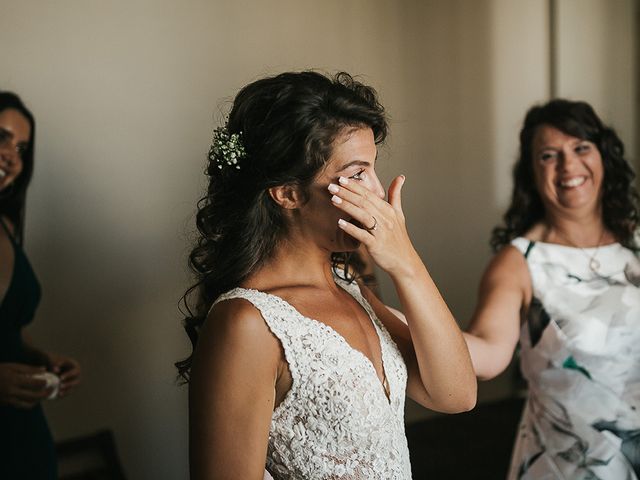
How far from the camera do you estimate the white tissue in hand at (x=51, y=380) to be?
220cm

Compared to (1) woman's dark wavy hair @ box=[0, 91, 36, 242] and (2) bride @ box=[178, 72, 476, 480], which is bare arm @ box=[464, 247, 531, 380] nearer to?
(2) bride @ box=[178, 72, 476, 480]

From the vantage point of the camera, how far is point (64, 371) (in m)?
2.40

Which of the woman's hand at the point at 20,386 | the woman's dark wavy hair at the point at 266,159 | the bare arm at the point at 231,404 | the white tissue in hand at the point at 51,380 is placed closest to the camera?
the bare arm at the point at 231,404

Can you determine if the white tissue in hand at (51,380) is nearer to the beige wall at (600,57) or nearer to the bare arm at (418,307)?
the bare arm at (418,307)

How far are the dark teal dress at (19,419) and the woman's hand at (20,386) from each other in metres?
0.08

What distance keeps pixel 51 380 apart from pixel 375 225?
1.43 meters

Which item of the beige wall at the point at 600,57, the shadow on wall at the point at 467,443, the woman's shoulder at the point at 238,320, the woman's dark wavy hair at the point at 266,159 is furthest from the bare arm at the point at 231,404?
the beige wall at the point at 600,57

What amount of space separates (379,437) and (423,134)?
2933 mm

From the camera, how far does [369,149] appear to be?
1.33 m

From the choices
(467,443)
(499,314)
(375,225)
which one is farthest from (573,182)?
(467,443)

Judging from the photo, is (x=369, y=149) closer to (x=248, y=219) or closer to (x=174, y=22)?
(x=248, y=219)

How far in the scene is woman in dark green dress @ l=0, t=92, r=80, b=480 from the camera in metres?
2.16

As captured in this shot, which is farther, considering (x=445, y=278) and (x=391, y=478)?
(x=445, y=278)

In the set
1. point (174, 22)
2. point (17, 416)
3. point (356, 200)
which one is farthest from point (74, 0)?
point (356, 200)
